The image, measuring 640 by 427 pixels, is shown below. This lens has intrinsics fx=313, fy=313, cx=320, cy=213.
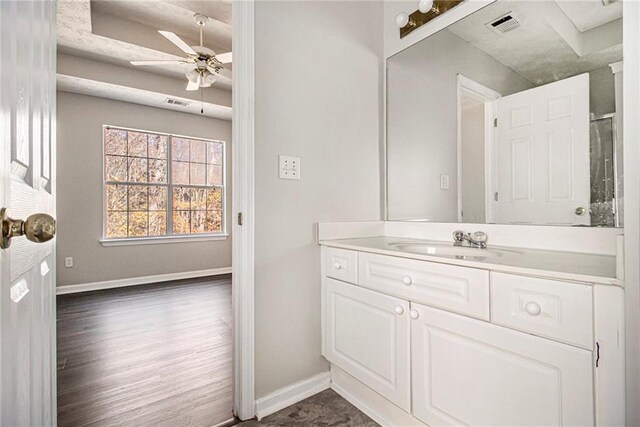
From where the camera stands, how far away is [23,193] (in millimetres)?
484

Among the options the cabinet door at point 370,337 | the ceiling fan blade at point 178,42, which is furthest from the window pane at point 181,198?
the cabinet door at point 370,337

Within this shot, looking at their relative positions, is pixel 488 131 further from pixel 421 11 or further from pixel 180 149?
pixel 180 149

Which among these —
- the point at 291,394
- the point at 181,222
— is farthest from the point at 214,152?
the point at 291,394

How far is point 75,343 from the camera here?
233 cm

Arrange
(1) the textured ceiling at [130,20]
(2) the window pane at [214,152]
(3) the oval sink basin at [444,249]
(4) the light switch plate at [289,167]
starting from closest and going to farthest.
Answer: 1. (3) the oval sink basin at [444,249]
2. (4) the light switch plate at [289,167]
3. (1) the textured ceiling at [130,20]
4. (2) the window pane at [214,152]

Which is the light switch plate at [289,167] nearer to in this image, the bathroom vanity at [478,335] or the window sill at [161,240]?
the bathroom vanity at [478,335]

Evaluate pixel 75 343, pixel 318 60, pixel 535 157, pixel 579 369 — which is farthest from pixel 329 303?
pixel 75 343

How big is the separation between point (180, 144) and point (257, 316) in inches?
156

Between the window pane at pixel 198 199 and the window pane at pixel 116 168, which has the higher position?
the window pane at pixel 116 168

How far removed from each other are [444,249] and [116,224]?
14.1 ft

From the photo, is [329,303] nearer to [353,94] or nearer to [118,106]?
[353,94]

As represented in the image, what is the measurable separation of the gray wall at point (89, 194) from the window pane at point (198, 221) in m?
0.49

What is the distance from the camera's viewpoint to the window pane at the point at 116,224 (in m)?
4.17

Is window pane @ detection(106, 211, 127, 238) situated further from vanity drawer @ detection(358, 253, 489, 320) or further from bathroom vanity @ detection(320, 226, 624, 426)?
vanity drawer @ detection(358, 253, 489, 320)
